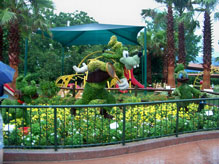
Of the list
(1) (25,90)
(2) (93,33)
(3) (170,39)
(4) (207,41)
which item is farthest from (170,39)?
(1) (25,90)

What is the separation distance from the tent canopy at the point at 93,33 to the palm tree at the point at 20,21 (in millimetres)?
768

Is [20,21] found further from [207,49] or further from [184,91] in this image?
[207,49]

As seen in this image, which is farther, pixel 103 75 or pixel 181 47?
pixel 181 47

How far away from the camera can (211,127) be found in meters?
5.99

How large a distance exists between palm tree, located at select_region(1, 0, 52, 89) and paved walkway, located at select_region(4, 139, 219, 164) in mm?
11063

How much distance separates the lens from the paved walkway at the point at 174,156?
4172 mm

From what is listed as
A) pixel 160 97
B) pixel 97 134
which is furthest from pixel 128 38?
pixel 97 134

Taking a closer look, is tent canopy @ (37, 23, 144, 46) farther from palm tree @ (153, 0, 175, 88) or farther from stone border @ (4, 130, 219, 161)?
stone border @ (4, 130, 219, 161)

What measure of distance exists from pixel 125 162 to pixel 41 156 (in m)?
1.35

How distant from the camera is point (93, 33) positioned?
50.8 ft

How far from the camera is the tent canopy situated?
13404 millimetres

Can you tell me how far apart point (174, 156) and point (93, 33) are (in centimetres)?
1200

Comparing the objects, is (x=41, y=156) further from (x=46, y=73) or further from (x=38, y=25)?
(x=46, y=73)

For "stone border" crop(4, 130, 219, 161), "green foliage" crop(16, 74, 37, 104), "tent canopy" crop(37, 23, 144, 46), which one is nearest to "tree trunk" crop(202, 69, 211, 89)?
"tent canopy" crop(37, 23, 144, 46)
